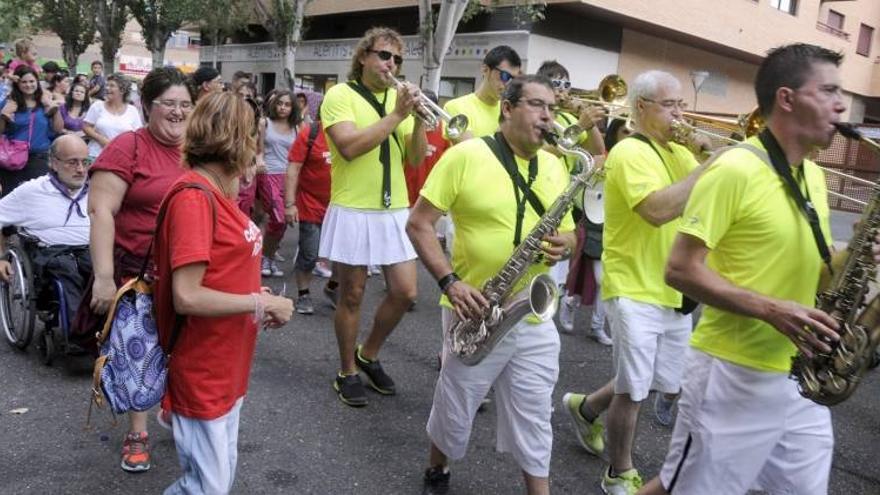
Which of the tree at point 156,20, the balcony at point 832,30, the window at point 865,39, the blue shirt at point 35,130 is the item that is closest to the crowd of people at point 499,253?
the blue shirt at point 35,130

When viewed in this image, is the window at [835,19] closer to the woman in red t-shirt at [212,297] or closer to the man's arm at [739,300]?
the man's arm at [739,300]

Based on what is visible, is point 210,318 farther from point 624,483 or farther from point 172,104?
point 624,483

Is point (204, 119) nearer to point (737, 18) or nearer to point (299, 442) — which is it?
point (299, 442)

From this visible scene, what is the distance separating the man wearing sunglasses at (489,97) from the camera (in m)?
5.02

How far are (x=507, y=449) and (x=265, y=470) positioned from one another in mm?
1232

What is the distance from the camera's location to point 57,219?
483cm

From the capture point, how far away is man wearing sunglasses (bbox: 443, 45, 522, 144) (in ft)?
16.5

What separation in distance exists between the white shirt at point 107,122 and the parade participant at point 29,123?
1.33ft

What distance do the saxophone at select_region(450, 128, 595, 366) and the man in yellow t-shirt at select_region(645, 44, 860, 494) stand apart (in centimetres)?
68

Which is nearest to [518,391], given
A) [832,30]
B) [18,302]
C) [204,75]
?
[18,302]

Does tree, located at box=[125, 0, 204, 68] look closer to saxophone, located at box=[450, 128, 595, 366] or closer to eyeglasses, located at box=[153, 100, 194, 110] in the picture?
eyeglasses, located at box=[153, 100, 194, 110]


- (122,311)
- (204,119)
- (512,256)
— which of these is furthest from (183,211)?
(512,256)

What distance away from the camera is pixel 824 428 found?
254 cm

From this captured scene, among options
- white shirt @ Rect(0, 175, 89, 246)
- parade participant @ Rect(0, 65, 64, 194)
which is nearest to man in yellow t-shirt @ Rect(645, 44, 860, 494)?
white shirt @ Rect(0, 175, 89, 246)
